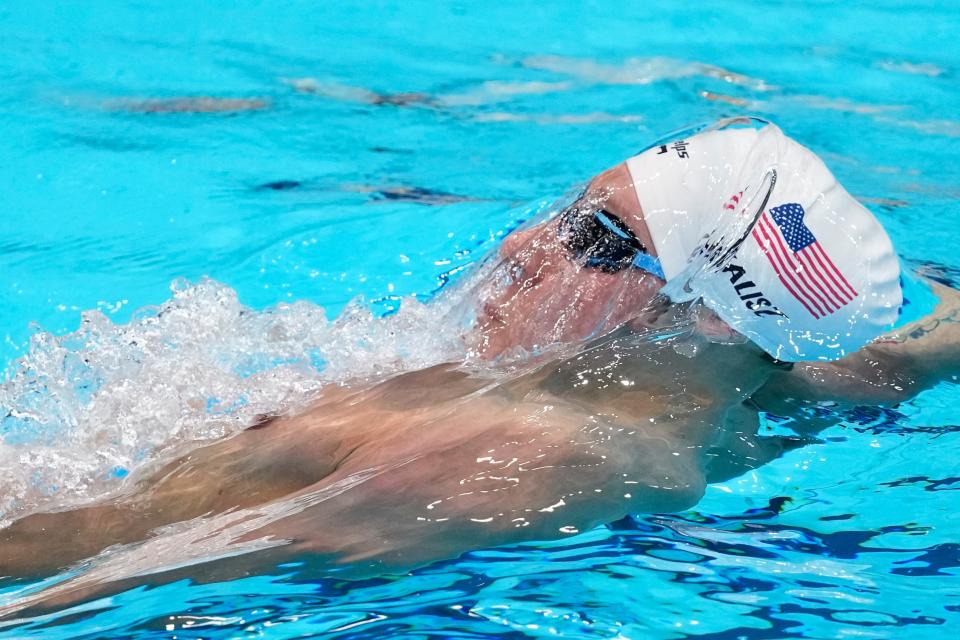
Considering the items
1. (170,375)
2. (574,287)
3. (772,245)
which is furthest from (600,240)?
(170,375)

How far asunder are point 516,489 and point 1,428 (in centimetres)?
168

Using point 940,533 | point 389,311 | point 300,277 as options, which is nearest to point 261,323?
point 389,311

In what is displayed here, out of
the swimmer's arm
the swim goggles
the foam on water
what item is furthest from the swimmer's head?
the swimmer's arm

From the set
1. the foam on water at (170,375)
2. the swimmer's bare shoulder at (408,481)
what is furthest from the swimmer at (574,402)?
the foam on water at (170,375)

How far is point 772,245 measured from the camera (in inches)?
106

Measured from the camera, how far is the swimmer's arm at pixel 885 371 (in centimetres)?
307

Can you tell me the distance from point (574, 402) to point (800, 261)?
723mm

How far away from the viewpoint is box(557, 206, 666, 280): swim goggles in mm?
2844

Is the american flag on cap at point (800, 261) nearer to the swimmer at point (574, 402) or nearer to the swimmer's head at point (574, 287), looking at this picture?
the swimmer at point (574, 402)

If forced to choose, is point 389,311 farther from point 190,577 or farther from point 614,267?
point 190,577

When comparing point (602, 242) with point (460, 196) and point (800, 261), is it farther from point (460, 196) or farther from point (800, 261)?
point (460, 196)

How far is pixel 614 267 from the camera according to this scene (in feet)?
9.35

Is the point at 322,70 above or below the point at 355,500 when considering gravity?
above

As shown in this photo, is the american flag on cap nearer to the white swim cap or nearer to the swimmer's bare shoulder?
the white swim cap
